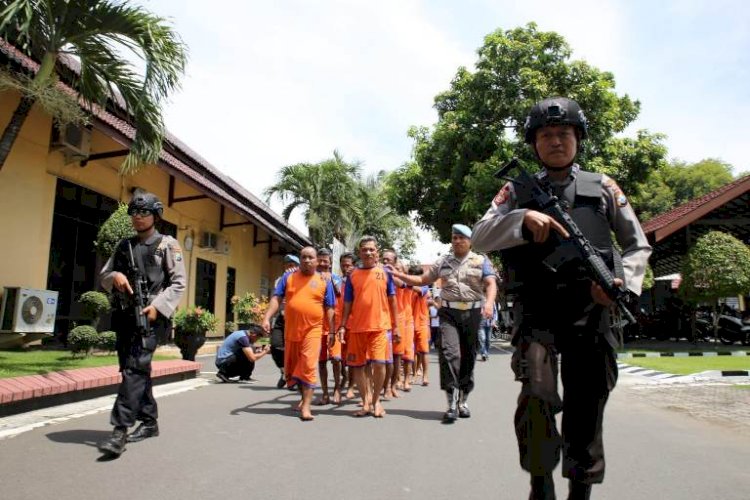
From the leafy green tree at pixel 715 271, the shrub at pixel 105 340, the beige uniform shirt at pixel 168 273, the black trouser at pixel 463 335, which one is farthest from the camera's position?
the leafy green tree at pixel 715 271

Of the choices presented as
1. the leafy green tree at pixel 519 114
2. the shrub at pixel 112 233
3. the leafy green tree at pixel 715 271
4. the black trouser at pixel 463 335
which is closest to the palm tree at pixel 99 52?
the shrub at pixel 112 233

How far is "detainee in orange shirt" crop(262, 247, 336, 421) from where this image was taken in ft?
20.6

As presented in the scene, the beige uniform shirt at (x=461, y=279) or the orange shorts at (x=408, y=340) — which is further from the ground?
the beige uniform shirt at (x=461, y=279)

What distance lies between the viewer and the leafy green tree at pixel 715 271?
54.1 ft

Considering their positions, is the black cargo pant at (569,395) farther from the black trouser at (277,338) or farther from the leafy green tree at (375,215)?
the leafy green tree at (375,215)

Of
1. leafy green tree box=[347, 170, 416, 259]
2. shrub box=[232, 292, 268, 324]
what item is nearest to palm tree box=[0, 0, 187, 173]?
shrub box=[232, 292, 268, 324]

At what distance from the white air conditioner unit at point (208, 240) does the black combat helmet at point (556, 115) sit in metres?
16.7

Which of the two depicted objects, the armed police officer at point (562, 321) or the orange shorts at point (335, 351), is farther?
the orange shorts at point (335, 351)

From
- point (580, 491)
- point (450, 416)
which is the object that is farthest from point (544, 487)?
point (450, 416)

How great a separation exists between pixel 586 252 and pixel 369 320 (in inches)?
169

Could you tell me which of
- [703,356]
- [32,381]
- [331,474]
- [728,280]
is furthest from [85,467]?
[728,280]

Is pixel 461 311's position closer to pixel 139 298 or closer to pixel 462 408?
pixel 462 408

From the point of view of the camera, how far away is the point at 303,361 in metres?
6.30

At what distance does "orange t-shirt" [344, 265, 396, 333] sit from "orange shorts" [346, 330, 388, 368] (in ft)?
0.24
